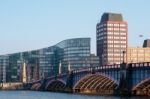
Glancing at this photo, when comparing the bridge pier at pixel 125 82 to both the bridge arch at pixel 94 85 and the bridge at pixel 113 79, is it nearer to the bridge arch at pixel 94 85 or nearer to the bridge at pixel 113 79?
the bridge at pixel 113 79

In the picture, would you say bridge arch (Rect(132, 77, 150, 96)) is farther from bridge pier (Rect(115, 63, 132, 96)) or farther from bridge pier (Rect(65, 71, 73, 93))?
bridge pier (Rect(65, 71, 73, 93))

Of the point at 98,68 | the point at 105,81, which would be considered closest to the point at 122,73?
the point at 98,68

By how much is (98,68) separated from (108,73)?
883 cm

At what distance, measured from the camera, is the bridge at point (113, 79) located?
136m

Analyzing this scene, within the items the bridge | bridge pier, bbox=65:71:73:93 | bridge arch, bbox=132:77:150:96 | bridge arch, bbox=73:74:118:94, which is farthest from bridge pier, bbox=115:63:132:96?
bridge pier, bbox=65:71:73:93

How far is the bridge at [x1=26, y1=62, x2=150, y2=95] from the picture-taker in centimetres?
13638

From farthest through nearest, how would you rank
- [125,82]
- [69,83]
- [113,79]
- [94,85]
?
1. [69,83]
2. [94,85]
3. [113,79]
4. [125,82]

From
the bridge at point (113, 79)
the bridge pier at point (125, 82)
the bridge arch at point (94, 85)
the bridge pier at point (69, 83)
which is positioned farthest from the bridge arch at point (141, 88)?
the bridge pier at point (69, 83)

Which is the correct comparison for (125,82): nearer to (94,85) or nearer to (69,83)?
(94,85)

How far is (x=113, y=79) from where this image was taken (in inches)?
5866

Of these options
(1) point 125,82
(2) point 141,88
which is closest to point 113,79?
(1) point 125,82

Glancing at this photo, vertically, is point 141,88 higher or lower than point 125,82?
lower

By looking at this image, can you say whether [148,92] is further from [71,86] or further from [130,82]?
[71,86]

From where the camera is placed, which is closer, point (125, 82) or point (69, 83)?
point (125, 82)
